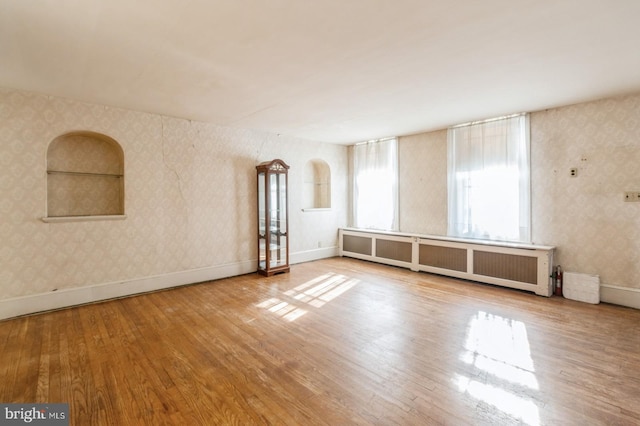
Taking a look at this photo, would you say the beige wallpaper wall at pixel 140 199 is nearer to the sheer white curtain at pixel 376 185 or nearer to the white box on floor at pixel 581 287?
the sheer white curtain at pixel 376 185

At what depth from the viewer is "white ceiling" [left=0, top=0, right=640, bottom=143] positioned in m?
2.01

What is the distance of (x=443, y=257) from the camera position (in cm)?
514

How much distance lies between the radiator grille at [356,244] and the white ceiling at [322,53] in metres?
3.05

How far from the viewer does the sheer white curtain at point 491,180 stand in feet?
14.6

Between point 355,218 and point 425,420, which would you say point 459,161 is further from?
point 425,420

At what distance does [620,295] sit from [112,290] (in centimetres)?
664

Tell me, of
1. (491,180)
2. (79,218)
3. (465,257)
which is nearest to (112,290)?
(79,218)

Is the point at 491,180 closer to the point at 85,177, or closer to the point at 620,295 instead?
the point at 620,295

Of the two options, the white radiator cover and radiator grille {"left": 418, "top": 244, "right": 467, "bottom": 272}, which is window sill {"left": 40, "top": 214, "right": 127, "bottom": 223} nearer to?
the white radiator cover

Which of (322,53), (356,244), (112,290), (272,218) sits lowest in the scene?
(112,290)

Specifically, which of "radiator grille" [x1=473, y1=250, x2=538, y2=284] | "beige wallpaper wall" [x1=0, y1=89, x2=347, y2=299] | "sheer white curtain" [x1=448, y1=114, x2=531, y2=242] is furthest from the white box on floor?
"beige wallpaper wall" [x1=0, y1=89, x2=347, y2=299]

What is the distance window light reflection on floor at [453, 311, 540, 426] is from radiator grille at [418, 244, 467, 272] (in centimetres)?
167

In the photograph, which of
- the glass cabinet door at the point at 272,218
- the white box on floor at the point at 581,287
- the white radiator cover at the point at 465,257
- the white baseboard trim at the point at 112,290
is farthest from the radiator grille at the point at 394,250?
the white baseboard trim at the point at 112,290

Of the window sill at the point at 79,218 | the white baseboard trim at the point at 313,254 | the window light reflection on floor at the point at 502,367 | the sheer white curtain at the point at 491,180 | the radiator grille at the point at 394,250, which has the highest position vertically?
the sheer white curtain at the point at 491,180
